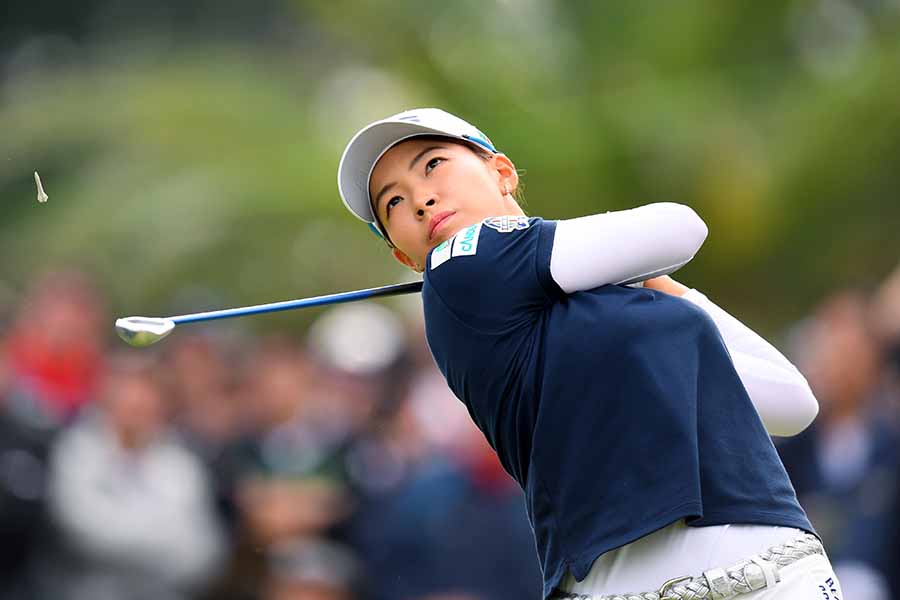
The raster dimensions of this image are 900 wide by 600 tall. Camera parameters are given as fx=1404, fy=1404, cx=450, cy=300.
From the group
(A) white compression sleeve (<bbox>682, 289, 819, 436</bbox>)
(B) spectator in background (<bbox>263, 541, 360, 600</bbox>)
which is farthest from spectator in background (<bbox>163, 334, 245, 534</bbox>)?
(A) white compression sleeve (<bbox>682, 289, 819, 436</bbox>)

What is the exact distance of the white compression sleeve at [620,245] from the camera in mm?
2104

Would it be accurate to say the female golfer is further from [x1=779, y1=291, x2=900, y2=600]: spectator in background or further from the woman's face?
[x1=779, y1=291, x2=900, y2=600]: spectator in background

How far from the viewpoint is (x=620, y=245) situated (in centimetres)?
211

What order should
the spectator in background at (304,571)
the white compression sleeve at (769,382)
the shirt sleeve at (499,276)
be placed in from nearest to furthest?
the shirt sleeve at (499,276)
the white compression sleeve at (769,382)
the spectator in background at (304,571)

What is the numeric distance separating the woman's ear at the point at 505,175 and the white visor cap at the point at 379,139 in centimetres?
2

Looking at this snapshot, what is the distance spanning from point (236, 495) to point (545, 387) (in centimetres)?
380

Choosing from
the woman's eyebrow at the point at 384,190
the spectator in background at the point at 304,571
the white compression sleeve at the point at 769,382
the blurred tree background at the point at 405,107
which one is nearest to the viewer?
the white compression sleeve at the point at 769,382

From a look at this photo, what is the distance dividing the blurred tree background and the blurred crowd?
0.89 meters

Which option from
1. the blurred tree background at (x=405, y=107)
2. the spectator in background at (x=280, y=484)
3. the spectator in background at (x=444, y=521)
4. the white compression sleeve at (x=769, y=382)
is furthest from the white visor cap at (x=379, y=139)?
the blurred tree background at (x=405, y=107)

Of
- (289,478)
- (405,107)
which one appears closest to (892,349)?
(289,478)

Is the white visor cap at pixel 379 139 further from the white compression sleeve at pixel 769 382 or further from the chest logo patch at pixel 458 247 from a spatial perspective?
the white compression sleeve at pixel 769 382

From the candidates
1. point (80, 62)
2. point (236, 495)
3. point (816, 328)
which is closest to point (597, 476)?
point (236, 495)

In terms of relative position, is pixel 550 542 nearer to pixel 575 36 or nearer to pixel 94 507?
pixel 94 507

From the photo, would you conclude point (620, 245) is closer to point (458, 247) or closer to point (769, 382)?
point (458, 247)
